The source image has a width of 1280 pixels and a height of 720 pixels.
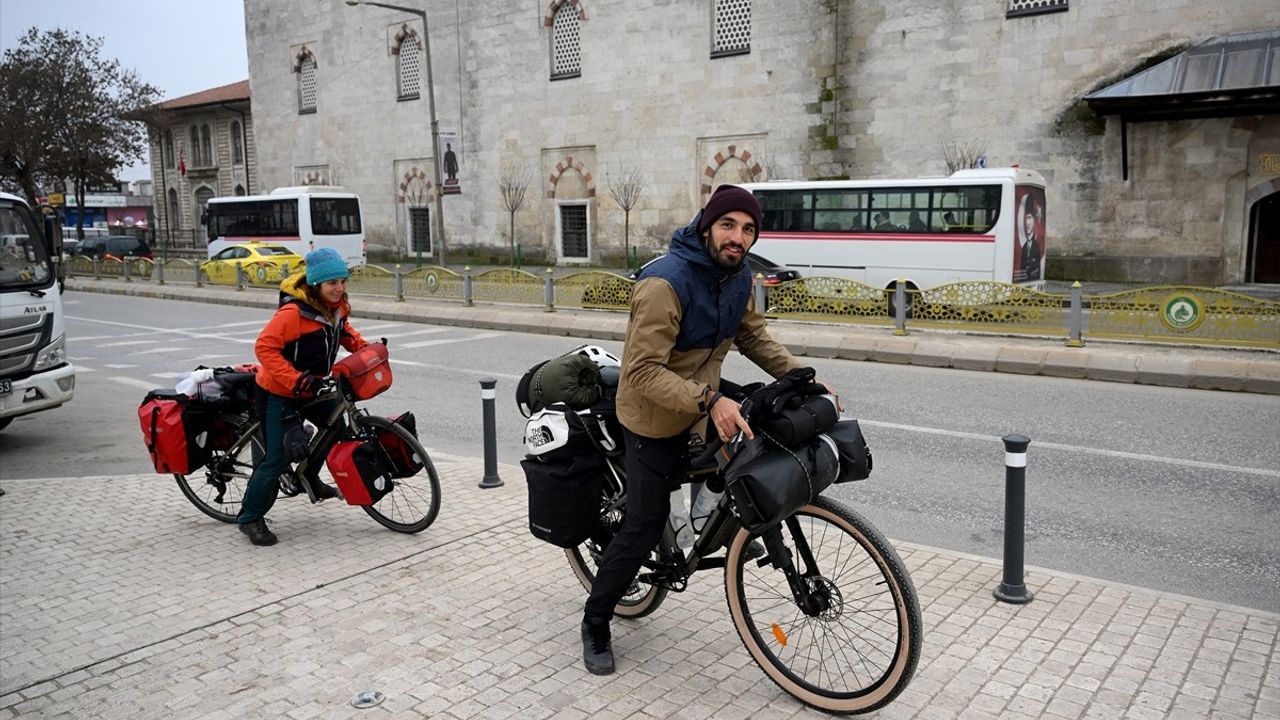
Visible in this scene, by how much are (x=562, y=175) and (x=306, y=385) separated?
29.1 meters

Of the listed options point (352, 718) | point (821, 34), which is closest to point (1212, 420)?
point (352, 718)

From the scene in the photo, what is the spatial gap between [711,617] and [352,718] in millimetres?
1672

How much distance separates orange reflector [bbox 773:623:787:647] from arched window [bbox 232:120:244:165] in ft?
169

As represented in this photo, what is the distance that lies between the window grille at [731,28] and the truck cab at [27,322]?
74.9 ft

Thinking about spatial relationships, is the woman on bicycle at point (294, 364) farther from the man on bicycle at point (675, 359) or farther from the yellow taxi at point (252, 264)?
the yellow taxi at point (252, 264)

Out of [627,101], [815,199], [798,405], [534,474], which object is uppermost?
[627,101]

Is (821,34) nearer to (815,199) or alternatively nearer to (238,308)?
(815,199)

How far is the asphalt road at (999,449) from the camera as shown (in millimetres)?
5699

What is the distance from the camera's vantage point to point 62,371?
8.88 metres

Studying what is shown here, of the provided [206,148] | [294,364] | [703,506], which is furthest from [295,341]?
[206,148]

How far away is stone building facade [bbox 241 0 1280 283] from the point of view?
73.6 ft

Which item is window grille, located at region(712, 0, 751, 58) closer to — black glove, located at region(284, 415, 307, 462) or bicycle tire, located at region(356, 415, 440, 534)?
bicycle tire, located at region(356, 415, 440, 534)

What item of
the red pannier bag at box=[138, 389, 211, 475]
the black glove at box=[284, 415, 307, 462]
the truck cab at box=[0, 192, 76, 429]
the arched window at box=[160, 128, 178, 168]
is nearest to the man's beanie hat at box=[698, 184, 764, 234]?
the black glove at box=[284, 415, 307, 462]

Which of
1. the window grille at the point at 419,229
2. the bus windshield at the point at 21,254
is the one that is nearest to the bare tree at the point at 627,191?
the window grille at the point at 419,229
